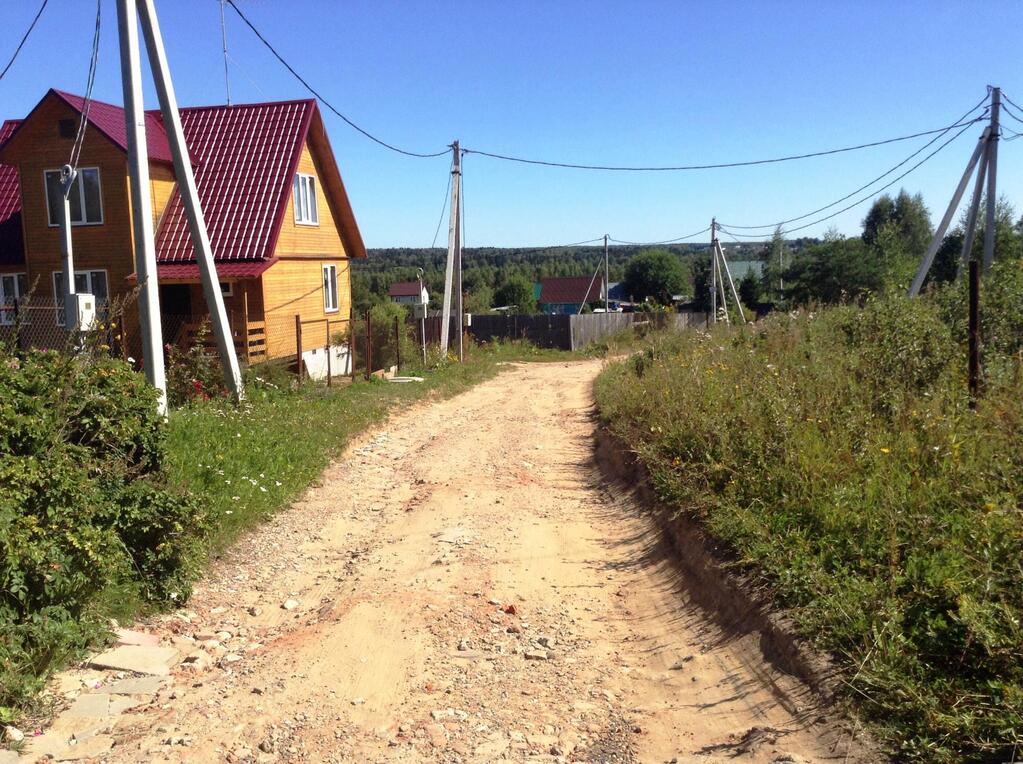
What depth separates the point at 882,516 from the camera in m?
5.27

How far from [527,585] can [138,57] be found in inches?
286

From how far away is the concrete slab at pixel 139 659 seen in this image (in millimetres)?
5094

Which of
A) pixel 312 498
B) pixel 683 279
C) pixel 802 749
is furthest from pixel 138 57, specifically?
pixel 683 279

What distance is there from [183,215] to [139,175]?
38.5 ft

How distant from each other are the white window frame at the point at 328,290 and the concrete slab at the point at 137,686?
1918cm

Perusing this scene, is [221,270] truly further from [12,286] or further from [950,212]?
[950,212]

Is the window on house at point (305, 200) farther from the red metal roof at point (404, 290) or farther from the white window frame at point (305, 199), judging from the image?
the red metal roof at point (404, 290)

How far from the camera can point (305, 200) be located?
22562mm

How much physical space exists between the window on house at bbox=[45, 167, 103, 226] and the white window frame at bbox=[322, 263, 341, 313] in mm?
5895

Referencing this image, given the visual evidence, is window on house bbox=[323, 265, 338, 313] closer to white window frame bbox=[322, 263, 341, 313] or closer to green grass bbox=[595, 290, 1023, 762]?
white window frame bbox=[322, 263, 341, 313]

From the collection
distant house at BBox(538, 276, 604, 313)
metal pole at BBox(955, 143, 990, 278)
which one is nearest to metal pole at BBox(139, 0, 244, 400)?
metal pole at BBox(955, 143, 990, 278)

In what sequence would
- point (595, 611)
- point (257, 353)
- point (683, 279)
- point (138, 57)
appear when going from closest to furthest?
point (595, 611), point (138, 57), point (257, 353), point (683, 279)

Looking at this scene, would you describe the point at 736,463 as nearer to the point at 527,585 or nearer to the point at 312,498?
the point at 527,585

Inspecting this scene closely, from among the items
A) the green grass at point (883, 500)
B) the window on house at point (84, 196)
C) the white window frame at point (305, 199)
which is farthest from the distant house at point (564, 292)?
the green grass at point (883, 500)
